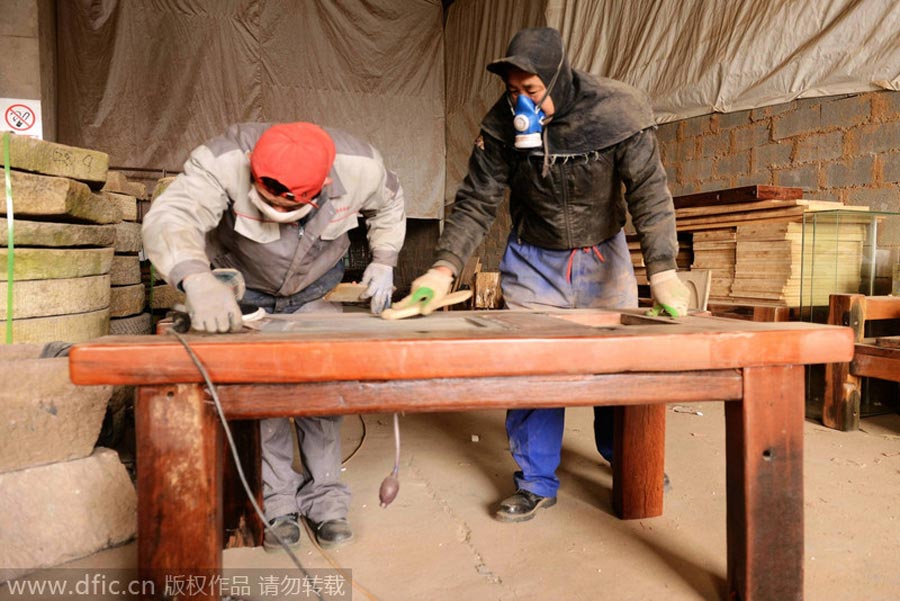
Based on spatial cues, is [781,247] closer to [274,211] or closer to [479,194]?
[479,194]

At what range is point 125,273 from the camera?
13.4 ft

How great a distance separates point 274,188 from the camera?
1797 mm

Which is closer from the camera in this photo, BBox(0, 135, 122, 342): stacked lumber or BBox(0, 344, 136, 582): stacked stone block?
BBox(0, 344, 136, 582): stacked stone block

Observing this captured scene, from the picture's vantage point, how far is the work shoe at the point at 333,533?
198cm

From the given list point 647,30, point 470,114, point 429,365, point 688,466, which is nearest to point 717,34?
point 647,30

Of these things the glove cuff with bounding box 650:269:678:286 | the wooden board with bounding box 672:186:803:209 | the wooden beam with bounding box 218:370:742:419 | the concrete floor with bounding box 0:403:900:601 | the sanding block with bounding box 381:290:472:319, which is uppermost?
the wooden board with bounding box 672:186:803:209

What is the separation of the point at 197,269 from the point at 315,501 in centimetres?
94

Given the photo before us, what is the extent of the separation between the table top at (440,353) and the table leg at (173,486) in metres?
0.06

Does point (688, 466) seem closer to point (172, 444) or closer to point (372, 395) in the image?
point (372, 395)

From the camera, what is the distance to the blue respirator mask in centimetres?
213

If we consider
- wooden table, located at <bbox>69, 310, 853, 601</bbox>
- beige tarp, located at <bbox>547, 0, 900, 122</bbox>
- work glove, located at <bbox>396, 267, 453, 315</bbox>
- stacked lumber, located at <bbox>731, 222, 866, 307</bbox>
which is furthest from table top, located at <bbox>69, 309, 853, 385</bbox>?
beige tarp, located at <bbox>547, 0, 900, 122</bbox>

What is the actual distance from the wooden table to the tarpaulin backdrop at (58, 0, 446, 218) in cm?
677

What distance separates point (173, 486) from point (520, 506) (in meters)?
1.32

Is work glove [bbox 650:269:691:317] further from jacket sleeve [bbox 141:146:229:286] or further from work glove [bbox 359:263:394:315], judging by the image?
jacket sleeve [bbox 141:146:229:286]
